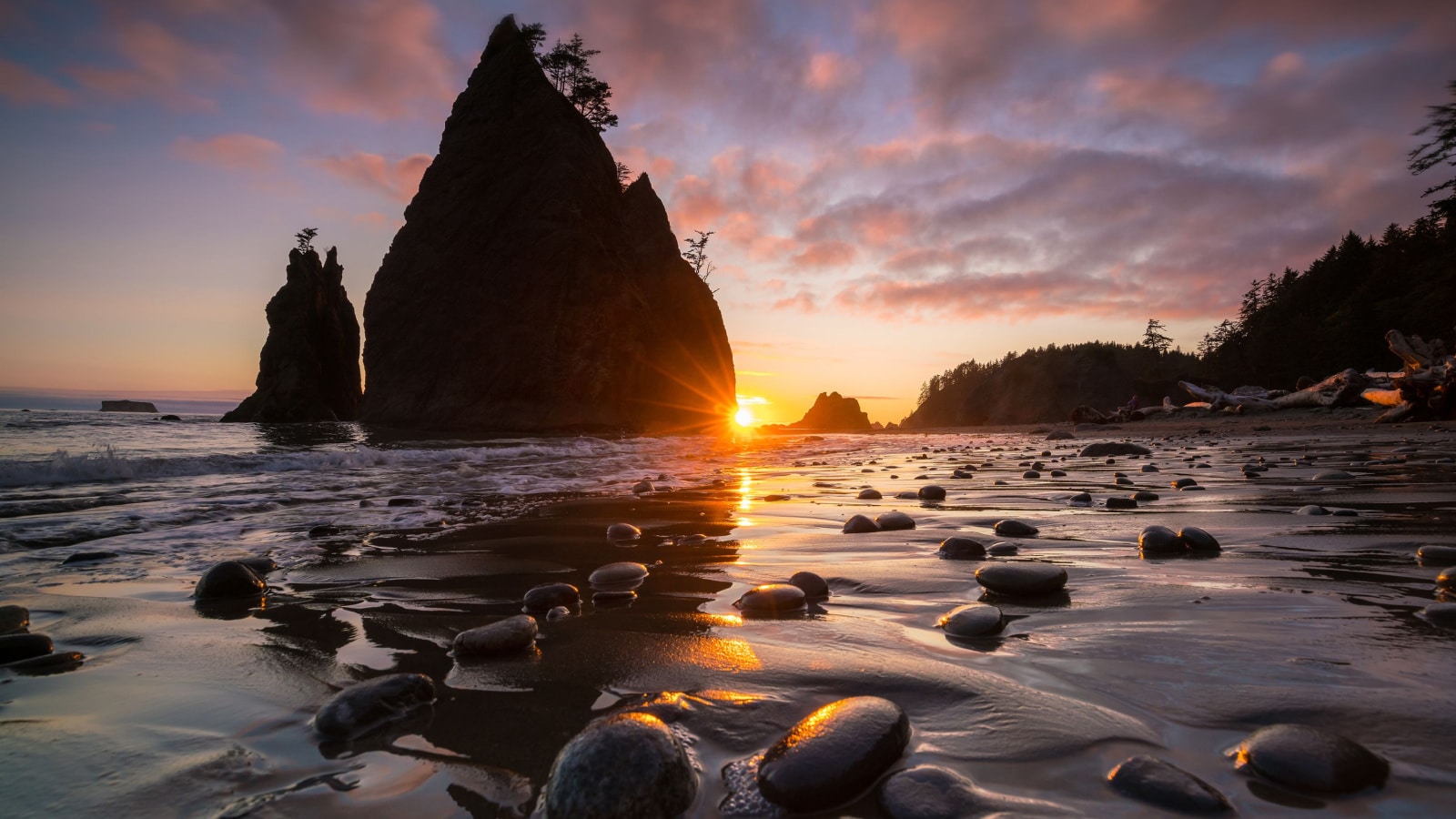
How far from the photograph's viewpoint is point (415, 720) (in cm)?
128

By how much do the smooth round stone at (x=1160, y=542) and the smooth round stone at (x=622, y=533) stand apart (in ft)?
8.17

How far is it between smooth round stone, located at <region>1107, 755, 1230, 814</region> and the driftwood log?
15.1 meters

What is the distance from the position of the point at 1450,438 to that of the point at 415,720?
12.1m

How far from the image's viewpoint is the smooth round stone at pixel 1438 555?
7.07 feet

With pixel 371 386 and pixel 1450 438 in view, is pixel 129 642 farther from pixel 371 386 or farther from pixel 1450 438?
pixel 371 386

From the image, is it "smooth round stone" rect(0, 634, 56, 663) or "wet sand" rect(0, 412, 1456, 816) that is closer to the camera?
"wet sand" rect(0, 412, 1456, 816)

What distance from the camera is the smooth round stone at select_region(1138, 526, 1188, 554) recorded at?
2.55 metres

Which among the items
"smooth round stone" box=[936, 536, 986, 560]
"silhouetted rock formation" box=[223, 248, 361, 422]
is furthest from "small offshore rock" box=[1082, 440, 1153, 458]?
"silhouetted rock formation" box=[223, 248, 361, 422]

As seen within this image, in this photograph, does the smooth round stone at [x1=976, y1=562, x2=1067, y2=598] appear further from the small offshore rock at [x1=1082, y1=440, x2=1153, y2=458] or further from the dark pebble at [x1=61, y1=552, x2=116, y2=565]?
the small offshore rock at [x1=1082, y1=440, x2=1153, y2=458]

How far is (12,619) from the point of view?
6.54 feet

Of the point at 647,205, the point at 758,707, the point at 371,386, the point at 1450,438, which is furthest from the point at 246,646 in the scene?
the point at 647,205

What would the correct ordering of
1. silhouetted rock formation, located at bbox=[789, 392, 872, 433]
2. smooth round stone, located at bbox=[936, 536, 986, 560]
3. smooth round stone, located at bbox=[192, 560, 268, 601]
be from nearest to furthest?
smooth round stone, located at bbox=[192, 560, 268, 601]
smooth round stone, located at bbox=[936, 536, 986, 560]
silhouetted rock formation, located at bbox=[789, 392, 872, 433]

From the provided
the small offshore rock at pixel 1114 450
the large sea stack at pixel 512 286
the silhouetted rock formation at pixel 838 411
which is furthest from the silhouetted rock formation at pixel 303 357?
the small offshore rock at pixel 1114 450

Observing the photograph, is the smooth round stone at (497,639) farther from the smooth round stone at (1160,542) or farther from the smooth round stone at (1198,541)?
the smooth round stone at (1198,541)
